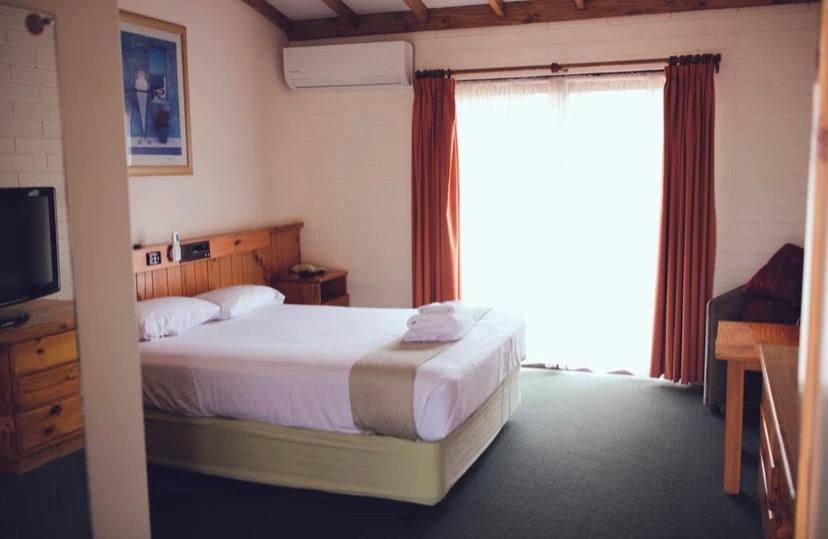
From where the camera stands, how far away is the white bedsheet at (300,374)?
3.28 m

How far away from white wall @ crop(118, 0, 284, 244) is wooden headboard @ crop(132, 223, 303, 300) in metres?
0.15

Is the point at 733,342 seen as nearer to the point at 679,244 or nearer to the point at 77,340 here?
the point at 679,244

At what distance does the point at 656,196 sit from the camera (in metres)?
5.11

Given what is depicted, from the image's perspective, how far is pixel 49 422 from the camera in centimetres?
198

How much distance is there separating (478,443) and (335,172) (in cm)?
279

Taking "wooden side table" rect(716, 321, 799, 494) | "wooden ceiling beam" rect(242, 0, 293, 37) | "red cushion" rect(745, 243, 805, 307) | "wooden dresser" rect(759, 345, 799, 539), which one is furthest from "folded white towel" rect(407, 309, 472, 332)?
"wooden ceiling beam" rect(242, 0, 293, 37)

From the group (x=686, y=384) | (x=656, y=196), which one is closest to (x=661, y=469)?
(x=686, y=384)

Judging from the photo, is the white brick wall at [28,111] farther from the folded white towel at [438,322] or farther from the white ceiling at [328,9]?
the white ceiling at [328,9]

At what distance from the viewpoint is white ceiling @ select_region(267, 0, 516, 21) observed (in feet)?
17.5

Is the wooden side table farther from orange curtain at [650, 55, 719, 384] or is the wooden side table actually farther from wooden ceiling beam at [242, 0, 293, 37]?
wooden ceiling beam at [242, 0, 293, 37]

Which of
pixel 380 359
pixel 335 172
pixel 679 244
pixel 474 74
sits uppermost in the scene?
pixel 474 74

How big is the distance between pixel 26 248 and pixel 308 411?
5.45 ft

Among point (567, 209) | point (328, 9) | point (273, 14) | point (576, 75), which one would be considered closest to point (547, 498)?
point (567, 209)

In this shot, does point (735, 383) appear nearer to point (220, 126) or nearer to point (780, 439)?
point (780, 439)
